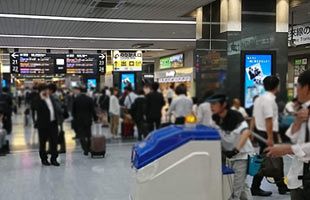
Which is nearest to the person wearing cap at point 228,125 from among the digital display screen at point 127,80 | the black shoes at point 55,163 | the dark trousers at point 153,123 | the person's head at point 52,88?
the dark trousers at point 153,123

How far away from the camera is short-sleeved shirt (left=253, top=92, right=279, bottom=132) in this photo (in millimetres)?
1455

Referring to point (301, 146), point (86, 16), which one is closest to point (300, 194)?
point (301, 146)

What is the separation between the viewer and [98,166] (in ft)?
22.4

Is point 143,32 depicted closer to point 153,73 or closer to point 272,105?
point 153,73

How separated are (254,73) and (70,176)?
4890 mm

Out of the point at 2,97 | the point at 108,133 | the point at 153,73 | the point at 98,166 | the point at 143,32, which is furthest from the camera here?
the point at 143,32

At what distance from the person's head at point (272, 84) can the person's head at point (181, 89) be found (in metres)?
0.41

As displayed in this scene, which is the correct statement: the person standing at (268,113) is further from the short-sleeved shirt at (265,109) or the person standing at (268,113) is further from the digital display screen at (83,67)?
the digital display screen at (83,67)

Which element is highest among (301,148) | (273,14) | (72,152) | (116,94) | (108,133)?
(273,14)

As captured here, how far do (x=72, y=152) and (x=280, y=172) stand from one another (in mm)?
4888

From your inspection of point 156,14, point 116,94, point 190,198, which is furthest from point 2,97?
point 190,198

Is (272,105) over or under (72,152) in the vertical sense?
over

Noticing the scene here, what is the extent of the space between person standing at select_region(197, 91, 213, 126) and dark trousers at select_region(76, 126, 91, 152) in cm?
599

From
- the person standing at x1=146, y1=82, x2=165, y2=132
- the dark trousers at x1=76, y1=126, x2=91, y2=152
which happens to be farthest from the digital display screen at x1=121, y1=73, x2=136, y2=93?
the dark trousers at x1=76, y1=126, x2=91, y2=152
